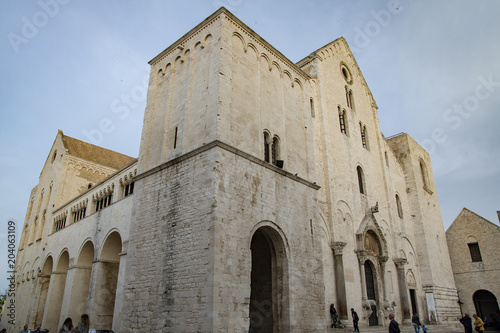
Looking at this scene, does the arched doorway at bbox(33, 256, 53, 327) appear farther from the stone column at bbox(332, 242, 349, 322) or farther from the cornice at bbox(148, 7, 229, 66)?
the stone column at bbox(332, 242, 349, 322)

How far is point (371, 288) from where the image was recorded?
1870 cm

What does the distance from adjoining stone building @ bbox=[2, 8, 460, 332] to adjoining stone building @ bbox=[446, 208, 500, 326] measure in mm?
3638

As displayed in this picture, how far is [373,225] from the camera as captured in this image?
64.2ft

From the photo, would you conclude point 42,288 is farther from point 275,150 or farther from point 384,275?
point 384,275

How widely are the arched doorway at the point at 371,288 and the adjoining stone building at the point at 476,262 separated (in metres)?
12.7

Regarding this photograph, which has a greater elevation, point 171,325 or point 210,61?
point 210,61

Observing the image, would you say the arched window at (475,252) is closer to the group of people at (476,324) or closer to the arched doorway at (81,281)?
the group of people at (476,324)

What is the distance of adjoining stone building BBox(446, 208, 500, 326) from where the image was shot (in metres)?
25.9

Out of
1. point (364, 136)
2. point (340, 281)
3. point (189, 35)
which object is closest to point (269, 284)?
point (340, 281)

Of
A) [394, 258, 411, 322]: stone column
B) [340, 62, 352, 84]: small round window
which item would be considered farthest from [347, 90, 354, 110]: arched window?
[394, 258, 411, 322]: stone column

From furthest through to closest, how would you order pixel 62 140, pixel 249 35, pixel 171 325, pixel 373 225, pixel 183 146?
1. pixel 62 140
2. pixel 373 225
3. pixel 249 35
4. pixel 183 146
5. pixel 171 325

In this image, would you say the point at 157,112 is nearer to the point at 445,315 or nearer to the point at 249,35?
the point at 249,35

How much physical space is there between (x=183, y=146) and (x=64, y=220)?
50.6 feet

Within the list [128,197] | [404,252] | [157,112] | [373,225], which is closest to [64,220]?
[128,197]
